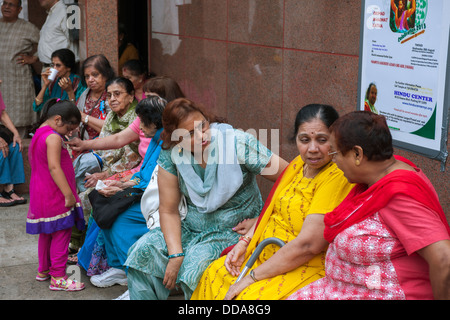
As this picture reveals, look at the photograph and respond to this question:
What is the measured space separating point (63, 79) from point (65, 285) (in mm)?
2647

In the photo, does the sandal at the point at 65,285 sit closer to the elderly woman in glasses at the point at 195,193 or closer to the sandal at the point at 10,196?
the elderly woman in glasses at the point at 195,193

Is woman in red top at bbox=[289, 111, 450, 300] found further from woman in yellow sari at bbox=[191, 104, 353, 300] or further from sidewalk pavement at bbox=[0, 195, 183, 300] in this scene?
sidewalk pavement at bbox=[0, 195, 183, 300]

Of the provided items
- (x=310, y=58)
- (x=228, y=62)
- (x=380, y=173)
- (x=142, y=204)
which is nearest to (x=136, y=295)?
(x=142, y=204)

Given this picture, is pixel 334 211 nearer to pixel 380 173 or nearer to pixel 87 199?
pixel 380 173

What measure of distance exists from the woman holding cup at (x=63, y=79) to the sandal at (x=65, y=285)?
8.25 ft

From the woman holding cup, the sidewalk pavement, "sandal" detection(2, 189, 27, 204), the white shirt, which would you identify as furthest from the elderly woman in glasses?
the white shirt

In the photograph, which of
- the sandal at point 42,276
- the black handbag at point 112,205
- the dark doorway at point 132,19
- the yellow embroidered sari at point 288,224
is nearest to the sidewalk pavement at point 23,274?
the sandal at point 42,276

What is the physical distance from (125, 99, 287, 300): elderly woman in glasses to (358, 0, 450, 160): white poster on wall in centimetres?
81

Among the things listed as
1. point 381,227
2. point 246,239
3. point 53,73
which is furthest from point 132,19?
point 381,227

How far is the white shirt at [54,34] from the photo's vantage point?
25.2ft

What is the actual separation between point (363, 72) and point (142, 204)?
174cm

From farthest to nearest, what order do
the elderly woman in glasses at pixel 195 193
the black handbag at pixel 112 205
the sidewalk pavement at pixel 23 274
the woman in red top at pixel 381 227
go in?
the sidewalk pavement at pixel 23 274 → the black handbag at pixel 112 205 → the elderly woman in glasses at pixel 195 193 → the woman in red top at pixel 381 227

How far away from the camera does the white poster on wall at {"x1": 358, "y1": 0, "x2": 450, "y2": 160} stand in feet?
11.4

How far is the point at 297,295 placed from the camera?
284cm
